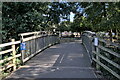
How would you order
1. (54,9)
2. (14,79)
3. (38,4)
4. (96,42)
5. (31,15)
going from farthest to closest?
(54,9) < (38,4) < (31,15) < (96,42) < (14,79)

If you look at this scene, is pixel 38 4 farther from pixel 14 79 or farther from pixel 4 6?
pixel 14 79

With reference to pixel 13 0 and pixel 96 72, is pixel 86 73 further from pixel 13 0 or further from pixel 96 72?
pixel 13 0

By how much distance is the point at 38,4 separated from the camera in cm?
912

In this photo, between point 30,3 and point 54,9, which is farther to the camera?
point 54,9

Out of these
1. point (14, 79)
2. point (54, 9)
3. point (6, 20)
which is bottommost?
point (14, 79)

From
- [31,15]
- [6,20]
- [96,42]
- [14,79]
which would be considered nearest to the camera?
[14,79]

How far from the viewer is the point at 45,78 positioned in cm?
416

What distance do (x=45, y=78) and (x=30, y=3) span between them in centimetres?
557

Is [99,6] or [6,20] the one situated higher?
[99,6]

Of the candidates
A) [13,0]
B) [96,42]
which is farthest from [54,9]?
[96,42]

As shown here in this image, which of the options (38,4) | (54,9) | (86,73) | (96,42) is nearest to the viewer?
(86,73)

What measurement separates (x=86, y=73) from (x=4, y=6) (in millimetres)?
5592

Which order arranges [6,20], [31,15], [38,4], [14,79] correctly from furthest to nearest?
[38,4] → [31,15] → [6,20] → [14,79]

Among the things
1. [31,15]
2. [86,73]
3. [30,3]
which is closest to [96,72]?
[86,73]
